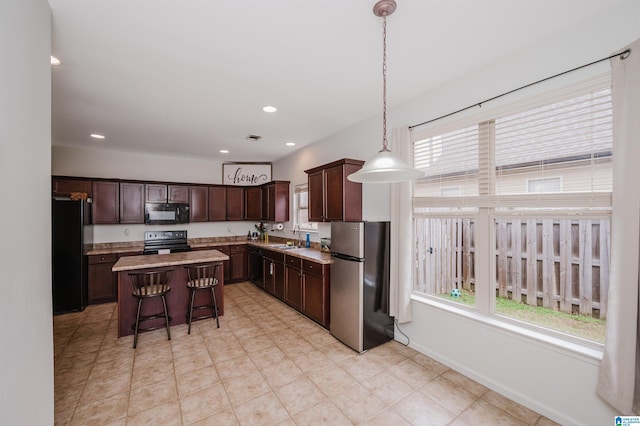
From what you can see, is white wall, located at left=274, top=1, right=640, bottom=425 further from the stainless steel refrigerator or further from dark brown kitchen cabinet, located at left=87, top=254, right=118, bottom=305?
dark brown kitchen cabinet, located at left=87, top=254, right=118, bottom=305

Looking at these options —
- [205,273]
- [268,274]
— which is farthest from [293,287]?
[205,273]

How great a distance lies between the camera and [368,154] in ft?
11.8

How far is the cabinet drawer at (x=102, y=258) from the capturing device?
4473 millimetres

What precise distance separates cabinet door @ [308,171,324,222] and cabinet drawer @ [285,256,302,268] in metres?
0.66

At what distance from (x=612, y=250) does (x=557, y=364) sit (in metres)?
0.93

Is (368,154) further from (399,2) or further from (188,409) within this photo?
(188,409)

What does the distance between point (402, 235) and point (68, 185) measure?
5589 millimetres

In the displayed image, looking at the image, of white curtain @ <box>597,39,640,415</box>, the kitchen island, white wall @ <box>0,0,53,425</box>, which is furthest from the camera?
the kitchen island

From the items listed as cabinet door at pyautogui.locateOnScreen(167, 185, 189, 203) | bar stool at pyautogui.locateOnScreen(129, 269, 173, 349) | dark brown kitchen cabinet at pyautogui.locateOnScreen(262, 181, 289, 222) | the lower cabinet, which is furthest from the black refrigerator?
the lower cabinet

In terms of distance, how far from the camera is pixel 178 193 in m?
5.56

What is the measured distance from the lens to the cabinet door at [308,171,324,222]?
3936 mm

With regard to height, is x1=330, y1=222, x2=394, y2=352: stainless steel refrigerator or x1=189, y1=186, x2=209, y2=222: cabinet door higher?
x1=189, y1=186, x2=209, y2=222: cabinet door

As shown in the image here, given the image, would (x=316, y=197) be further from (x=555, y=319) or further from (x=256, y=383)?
(x=555, y=319)

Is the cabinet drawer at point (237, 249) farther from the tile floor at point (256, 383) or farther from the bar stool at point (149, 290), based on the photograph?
the tile floor at point (256, 383)
